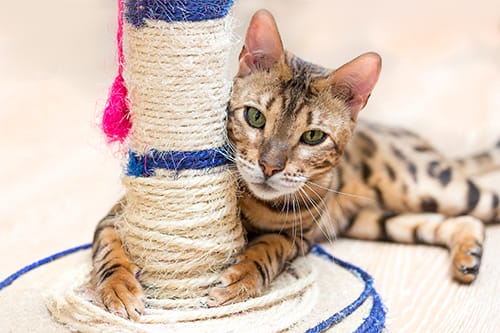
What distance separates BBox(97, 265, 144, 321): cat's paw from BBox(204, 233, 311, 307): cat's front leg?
0.15m

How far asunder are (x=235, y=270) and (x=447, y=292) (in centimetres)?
53

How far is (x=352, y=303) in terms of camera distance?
1.72 metres

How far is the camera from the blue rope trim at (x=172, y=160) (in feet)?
5.32

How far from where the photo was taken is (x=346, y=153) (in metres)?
2.25

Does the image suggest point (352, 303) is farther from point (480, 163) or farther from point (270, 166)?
point (480, 163)

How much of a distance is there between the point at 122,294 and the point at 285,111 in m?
0.50

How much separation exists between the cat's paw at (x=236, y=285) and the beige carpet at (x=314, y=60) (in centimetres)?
33

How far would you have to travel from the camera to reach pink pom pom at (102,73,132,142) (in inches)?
65.6

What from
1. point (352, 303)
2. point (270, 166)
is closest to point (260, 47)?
point (270, 166)

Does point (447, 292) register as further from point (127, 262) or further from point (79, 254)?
point (79, 254)

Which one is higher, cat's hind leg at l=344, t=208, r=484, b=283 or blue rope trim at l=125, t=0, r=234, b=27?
blue rope trim at l=125, t=0, r=234, b=27

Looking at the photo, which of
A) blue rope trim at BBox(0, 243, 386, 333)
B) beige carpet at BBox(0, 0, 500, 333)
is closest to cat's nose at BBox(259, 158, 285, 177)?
blue rope trim at BBox(0, 243, 386, 333)

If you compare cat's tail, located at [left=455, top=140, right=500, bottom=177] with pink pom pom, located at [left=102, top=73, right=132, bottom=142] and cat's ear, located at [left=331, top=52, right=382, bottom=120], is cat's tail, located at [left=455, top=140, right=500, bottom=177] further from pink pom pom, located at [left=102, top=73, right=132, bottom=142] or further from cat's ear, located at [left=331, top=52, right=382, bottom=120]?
pink pom pom, located at [left=102, top=73, right=132, bottom=142]

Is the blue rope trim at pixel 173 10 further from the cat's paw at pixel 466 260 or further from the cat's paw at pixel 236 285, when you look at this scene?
the cat's paw at pixel 466 260
